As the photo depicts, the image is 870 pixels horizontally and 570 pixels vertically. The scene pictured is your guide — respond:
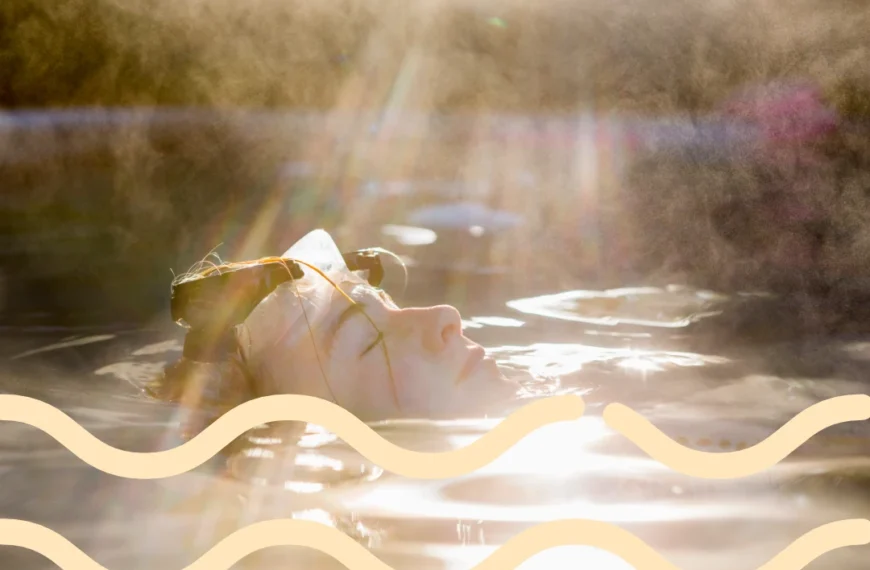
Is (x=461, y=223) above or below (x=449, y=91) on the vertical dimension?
below

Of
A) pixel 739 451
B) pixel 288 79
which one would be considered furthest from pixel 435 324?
pixel 288 79

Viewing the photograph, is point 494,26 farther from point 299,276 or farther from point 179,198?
point 299,276

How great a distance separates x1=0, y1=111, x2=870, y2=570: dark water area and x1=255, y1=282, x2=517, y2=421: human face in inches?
3.6

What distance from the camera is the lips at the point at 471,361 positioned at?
1954mm

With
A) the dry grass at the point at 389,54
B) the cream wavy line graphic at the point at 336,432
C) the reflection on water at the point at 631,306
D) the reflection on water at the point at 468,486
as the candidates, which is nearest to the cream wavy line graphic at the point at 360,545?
the reflection on water at the point at 468,486

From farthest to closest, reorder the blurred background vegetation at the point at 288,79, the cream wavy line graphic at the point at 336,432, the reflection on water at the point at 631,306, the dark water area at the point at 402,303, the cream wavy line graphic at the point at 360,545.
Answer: the blurred background vegetation at the point at 288,79 < the reflection on water at the point at 631,306 < the cream wavy line graphic at the point at 336,432 < the dark water area at the point at 402,303 < the cream wavy line graphic at the point at 360,545

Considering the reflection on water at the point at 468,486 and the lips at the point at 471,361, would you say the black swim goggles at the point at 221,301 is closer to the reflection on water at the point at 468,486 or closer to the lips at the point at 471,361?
the reflection on water at the point at 468,486

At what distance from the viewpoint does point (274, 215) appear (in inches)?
152

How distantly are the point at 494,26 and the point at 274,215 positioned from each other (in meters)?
1.30

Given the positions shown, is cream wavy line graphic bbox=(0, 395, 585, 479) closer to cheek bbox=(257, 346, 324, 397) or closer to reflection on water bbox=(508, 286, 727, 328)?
cheek bbox=(257, 346, 324, 397)

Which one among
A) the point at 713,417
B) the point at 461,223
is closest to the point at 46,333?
the point at 461,223
